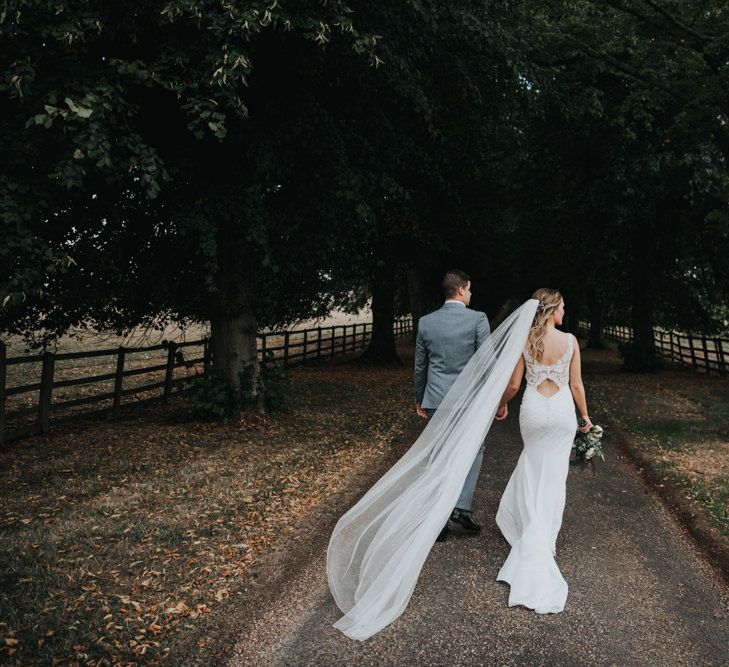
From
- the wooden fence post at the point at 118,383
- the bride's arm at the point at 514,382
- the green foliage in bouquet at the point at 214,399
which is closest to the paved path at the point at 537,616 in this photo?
the bride's arm at the point at 514,382

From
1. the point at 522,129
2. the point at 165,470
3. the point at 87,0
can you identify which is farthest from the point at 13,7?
the point at 522,129

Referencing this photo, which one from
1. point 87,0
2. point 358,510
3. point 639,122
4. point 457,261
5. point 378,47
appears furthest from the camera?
point 457,261

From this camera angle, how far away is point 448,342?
19.7 ft

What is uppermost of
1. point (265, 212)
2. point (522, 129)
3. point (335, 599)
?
point (522, 129)

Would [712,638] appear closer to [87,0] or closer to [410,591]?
[410,591]

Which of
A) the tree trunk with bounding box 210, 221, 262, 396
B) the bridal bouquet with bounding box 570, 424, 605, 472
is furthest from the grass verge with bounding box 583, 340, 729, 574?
the tree trunk with bounding box 210, 221, 262, 396

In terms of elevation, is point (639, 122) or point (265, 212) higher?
point (639, 122)

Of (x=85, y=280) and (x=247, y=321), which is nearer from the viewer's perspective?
(x=85, y=280)

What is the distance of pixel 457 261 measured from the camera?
2569 centimetres

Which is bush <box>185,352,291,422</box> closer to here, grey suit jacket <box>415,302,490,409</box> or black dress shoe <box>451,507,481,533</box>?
grey suit jacket <box>415,302,490,409</box>

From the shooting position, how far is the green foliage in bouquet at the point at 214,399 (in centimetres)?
1092

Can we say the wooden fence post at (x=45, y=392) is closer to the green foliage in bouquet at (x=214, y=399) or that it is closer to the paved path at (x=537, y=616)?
the green foliage in bouquet at (x=214, y=399)

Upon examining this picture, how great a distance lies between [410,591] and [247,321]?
751 cm

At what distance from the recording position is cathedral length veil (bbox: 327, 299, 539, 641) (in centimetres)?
447
